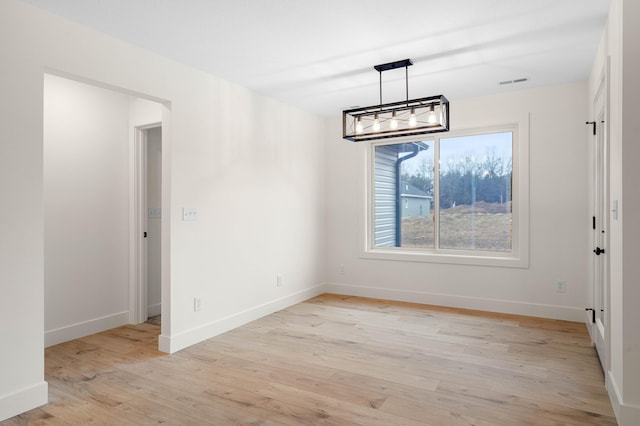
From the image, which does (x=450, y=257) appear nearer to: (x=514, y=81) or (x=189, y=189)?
(x=514, y=81)

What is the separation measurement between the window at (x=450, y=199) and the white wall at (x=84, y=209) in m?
3.07

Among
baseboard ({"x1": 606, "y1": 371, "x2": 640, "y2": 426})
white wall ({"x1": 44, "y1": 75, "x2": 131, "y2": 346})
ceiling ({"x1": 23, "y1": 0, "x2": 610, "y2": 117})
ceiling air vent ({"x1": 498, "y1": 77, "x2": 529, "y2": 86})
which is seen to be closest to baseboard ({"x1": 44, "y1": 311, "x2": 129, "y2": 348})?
white wall ({"x1": 44, "y1": 75, "x2": 131, "y2": 346})

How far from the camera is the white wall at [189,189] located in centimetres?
244

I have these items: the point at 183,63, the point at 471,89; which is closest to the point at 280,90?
the point at 183,63

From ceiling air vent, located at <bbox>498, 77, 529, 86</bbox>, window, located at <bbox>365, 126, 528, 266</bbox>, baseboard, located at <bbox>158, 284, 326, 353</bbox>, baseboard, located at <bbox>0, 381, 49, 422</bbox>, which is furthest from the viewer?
window, located at <bbox>365, 126, 528, 266</bbox>

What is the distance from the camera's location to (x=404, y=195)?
Answer: 5.47 m

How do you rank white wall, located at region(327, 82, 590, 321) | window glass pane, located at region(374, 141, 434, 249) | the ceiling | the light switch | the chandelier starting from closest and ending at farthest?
the ceiling → the chandelier → the light switch → white wall, located at region(327, 82, 590, 321) → window glass pane, located at region(374, 141, 434, 249)

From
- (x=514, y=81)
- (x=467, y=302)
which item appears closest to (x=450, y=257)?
(x=467, y=302)

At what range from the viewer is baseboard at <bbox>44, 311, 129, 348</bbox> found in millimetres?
3648

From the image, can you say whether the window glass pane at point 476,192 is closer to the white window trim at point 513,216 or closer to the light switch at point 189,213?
the white window trim at point 513,216

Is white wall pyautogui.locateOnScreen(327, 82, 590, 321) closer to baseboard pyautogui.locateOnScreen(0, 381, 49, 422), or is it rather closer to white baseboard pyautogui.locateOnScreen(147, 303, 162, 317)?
white baseboard pyautogui.locateOnScreen(147, 303, 162, 317)

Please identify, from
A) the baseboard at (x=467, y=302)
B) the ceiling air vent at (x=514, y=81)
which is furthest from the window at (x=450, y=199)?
the ceiling air vent at (x=514, y=81)

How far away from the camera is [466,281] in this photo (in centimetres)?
482

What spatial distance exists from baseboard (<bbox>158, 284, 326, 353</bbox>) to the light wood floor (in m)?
0.08
